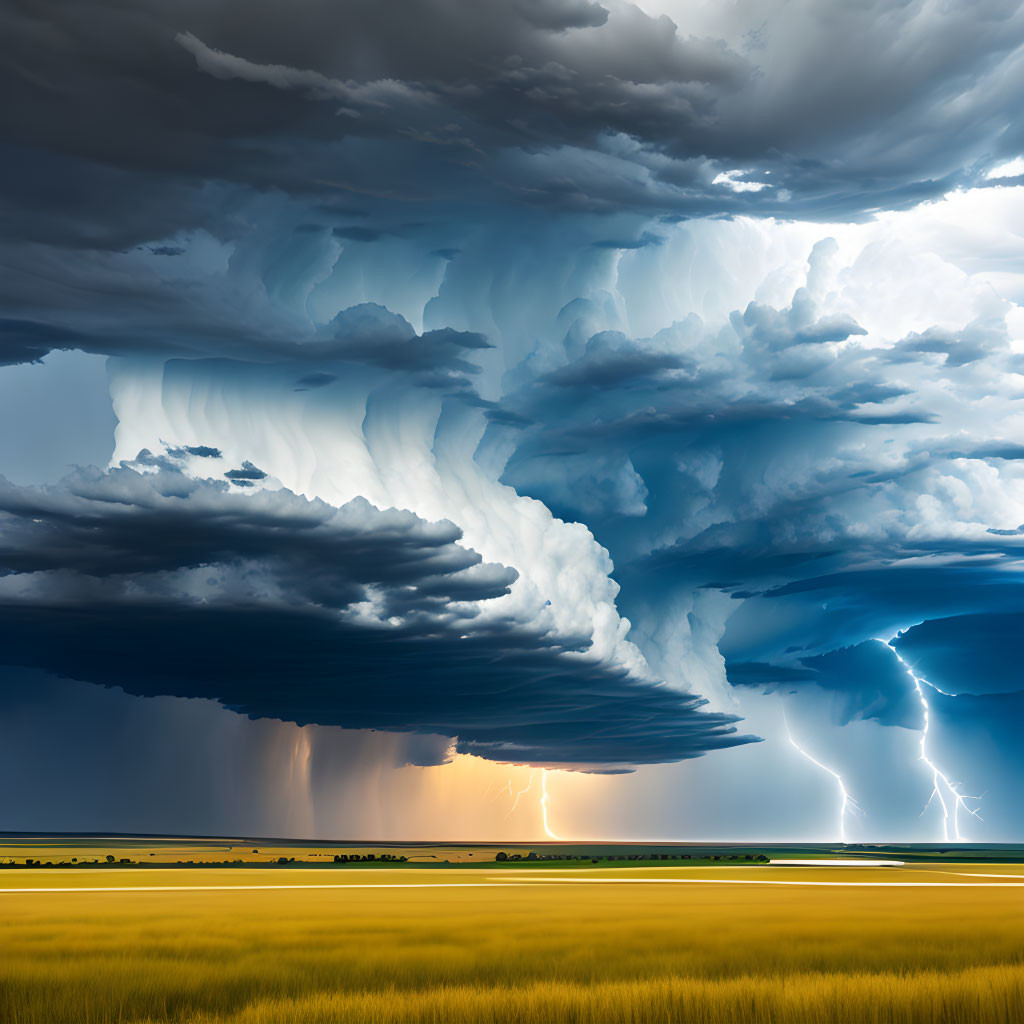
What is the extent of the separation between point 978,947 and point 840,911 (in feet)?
71.1

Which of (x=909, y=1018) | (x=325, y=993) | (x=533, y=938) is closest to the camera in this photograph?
(x=909, y=1018)

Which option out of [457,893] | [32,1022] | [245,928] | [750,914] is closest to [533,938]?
[245,928]

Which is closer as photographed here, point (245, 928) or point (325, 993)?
point (325, 993)

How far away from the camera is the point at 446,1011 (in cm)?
2897

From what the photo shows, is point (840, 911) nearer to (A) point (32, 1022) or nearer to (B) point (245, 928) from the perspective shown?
(B) point (245, 928)

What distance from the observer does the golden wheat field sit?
29.5 metres

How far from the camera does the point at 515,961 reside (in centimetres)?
4031

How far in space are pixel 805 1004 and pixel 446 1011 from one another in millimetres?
8482

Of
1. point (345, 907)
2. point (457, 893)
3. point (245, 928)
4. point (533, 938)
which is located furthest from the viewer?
point (457, 893)

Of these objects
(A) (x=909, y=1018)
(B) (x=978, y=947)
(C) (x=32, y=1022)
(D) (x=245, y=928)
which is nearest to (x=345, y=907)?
(D) (x=245, y=928)

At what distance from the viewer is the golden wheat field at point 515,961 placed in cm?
2953

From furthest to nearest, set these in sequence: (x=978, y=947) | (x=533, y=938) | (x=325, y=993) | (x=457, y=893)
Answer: (x=457, y=893)
(x=533, y=938)
(x=978, y=947)
(x=325, y=993)

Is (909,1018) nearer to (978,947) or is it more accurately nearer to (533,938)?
(978,947)

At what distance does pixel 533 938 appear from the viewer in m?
48.0
